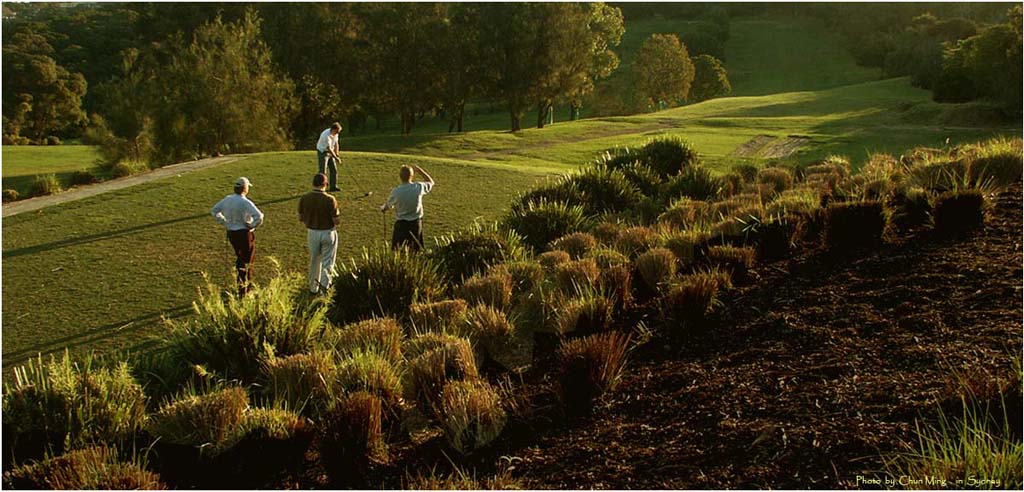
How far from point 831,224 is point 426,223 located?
384 inches

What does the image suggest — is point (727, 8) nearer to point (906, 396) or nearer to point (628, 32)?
point (628, 32)

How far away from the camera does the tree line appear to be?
1460 inches

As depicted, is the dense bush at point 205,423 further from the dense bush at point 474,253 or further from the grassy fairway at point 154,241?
the dense bush at point 474,253

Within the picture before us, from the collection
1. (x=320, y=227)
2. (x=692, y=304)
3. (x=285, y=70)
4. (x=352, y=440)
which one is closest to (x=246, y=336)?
(x=352, y=440)

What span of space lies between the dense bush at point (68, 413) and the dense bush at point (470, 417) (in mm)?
2118

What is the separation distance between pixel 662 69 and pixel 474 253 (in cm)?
6264


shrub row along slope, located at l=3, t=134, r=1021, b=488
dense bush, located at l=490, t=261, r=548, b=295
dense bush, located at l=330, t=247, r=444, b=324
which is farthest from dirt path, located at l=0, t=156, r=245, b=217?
dense bush, located at l=490, t=261, r=548, b=295

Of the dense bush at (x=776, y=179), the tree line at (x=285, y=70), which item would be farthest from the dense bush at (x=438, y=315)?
the tree line at (x=285, y=70)

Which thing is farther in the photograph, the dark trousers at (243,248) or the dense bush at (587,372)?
the dark trousers at (243,248)

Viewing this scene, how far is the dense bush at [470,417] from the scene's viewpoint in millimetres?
4551

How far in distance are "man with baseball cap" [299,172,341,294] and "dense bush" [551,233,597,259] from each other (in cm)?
325

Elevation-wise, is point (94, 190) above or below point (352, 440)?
below

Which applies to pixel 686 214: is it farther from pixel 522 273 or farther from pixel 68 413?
pixel 68 413

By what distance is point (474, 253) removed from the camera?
36.1 feet
